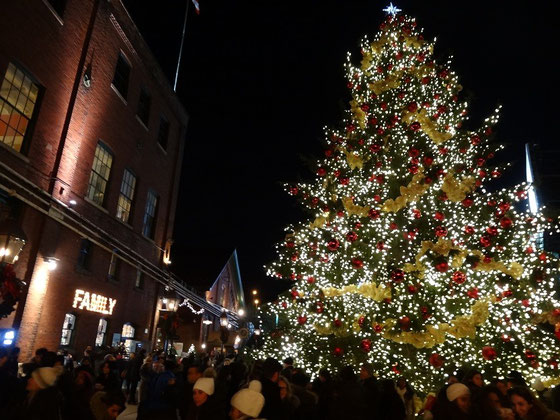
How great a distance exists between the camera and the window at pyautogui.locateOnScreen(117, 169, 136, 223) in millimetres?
18016

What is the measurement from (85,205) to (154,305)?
25.4 ft

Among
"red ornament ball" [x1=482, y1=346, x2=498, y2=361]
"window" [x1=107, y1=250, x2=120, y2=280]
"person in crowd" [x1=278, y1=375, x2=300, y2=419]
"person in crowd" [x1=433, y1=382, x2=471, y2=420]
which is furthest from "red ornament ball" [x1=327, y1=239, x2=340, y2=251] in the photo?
"window" [x1=107, y1=250, x2=120, y2=280]

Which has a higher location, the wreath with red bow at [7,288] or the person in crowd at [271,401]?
the wreath with red bow at [7,288]

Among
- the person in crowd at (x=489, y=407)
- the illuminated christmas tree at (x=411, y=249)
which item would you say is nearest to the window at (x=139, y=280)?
the illuminated christmas tree at (x=411, y=249)

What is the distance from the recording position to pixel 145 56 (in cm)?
1945

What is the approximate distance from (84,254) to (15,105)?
5836mm

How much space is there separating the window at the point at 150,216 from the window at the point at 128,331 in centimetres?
431

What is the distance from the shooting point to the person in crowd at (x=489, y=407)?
497cm

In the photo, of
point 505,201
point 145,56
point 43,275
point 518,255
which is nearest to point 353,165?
point 505,201

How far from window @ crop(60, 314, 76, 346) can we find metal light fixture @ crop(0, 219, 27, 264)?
5.76 metres

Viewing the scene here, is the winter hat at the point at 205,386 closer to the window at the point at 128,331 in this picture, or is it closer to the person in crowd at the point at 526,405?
the person in crowd at the point at 526,405

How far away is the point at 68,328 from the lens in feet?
46.5

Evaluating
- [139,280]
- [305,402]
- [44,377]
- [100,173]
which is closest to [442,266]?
[305,402]

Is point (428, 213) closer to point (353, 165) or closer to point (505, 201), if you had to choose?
point (505, 201)
